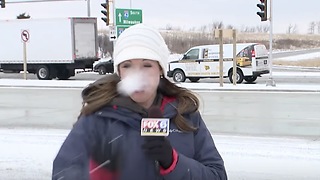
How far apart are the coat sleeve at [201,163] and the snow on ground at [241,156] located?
12.3 feet

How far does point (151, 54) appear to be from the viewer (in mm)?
1899

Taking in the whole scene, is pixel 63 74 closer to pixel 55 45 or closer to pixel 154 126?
pixel 55 45

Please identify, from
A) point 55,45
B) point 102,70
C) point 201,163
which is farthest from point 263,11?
point 201,163

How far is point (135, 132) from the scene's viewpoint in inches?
72.4

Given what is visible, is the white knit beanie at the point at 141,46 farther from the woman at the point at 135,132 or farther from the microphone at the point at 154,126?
the microphone at the point at 154,126

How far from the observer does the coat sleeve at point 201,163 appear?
182 cm

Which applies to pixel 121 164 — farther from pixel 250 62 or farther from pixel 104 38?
pixel 104 38

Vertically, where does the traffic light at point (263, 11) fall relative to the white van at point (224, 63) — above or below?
above

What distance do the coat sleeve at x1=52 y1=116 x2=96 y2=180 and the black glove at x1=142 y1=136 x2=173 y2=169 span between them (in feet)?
0.74

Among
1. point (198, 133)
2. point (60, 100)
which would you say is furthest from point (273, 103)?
point (198, 133)

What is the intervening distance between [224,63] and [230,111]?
9601 mm

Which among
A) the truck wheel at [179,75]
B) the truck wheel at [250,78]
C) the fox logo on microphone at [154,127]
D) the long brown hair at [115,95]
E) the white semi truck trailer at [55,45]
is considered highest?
the white semi truck trailer at [55,45]

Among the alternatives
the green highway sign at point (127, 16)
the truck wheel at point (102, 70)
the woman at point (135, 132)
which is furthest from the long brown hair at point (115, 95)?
the truck wheel at point (102, 70)

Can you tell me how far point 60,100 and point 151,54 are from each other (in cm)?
1389
